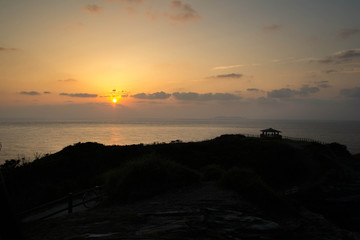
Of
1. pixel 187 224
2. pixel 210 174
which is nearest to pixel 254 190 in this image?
pixel 210 174

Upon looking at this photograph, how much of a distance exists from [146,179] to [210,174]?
5837mm

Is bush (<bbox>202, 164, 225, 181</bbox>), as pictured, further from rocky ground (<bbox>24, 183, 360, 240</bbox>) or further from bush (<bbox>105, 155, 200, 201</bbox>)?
rocky ground (<bbox>24, 183, 360, 240</bbox>)

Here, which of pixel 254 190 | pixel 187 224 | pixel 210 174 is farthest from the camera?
pixel 210 174

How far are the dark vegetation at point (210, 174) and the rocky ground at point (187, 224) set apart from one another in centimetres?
161

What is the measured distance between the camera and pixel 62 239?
27.7ft

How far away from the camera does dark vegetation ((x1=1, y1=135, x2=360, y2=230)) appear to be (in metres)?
15.0

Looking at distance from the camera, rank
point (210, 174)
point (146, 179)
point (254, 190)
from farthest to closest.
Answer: point (210, 174), point (146, 179), point (254, 190)

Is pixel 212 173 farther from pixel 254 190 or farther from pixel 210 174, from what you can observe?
pixel 254 190

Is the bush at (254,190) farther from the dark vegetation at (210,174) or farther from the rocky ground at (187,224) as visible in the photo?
the rocky ground at (187,224)

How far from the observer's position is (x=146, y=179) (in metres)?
15.5

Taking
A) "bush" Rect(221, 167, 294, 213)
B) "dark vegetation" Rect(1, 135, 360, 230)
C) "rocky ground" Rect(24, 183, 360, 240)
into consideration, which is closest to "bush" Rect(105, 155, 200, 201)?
"dark vegetation" Rect(1, 135, 360, 230)

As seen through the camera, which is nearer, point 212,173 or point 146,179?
point 146,179

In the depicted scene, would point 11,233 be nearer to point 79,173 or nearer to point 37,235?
point 37,235

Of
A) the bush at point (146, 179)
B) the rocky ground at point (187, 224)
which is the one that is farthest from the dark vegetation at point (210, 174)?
the rocky ground at point (187, 224)
